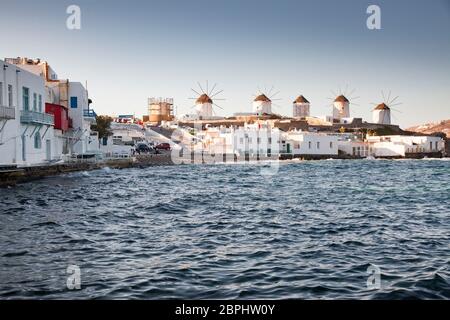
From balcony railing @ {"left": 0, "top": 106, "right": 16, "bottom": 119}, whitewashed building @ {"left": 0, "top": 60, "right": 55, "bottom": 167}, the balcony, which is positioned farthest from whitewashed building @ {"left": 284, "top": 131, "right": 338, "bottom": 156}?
balcony railing @ {"left": 0, "top": 106, "right": 16, "bottom": 119}

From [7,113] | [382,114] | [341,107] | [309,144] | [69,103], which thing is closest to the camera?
[7,113]

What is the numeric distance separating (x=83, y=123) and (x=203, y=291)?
47.4 metres

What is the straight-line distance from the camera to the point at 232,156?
7512 centimetres

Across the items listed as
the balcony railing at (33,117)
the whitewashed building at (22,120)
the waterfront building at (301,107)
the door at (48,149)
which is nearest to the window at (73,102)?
the door at (48,149)

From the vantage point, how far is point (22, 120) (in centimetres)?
3453

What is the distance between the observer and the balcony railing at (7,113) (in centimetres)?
2998

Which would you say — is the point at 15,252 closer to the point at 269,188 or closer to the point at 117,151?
the point at 269,188

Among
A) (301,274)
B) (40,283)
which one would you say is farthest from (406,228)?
(40,283)

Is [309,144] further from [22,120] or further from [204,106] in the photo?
[204,106]

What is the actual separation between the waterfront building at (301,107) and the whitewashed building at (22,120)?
114767mm

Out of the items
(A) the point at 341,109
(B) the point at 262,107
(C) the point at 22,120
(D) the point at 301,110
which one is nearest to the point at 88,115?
(C) the point at 22,120

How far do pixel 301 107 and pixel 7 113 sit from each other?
4920 inches

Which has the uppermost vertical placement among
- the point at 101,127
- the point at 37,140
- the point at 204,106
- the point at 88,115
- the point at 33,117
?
the point at 204,106

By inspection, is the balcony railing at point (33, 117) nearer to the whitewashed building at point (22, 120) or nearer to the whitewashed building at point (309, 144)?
the whitewashed building at point (22, 120)
